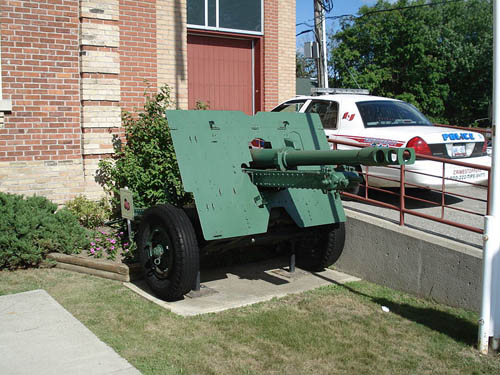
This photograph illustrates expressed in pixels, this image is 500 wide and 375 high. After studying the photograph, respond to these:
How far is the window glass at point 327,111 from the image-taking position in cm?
825

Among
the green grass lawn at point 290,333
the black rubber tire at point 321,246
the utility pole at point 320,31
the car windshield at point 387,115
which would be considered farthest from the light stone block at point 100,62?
the utility pole at point 320,31

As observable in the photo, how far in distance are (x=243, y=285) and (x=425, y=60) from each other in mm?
30225

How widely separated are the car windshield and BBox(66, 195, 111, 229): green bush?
13.1 ft

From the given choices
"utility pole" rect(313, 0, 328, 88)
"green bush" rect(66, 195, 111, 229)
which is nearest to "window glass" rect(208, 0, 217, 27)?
"green bush" rect(66, 195, 111, 229)

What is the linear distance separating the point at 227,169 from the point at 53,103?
11.4 feet

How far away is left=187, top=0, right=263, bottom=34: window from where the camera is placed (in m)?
9.77

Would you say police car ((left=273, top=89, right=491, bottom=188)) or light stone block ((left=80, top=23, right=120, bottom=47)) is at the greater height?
light stone block ((left=80, top=23, right=120, bottom=47))

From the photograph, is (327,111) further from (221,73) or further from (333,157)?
(333,157)

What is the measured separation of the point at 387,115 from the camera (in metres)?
8.15

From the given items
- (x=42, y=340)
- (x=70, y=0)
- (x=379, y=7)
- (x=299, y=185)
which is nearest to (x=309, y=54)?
(x=70, y=0)

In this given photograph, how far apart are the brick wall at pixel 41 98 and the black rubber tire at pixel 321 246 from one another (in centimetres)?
349

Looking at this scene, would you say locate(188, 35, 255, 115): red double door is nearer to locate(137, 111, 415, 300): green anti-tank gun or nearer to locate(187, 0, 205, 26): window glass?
locate(187, 0, 205, 26): window glass

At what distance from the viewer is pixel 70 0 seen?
26.3ft

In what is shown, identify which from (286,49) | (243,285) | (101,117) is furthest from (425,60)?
(243,285)
